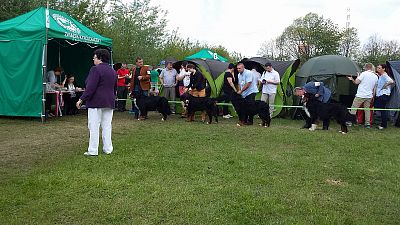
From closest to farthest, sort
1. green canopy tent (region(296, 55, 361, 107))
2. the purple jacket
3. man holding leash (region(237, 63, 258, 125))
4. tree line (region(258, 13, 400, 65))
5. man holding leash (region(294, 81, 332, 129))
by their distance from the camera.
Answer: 1. the purple jacket
2. man holding leash (region(294, 81, 332, 129))
3. man holding leash (region(237, 63, 258, 125))
4. green canopy tent (region(296, 55, 361, 107))
5. tree line (region(258, 13, 400, 65))

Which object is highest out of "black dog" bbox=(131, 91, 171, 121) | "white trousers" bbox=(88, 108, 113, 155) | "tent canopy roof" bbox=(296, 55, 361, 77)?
"tent canopy roof" bbox=(296, 55, 361, 77)

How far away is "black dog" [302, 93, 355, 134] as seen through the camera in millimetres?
9805

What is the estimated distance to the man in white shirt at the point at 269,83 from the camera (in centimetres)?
1152

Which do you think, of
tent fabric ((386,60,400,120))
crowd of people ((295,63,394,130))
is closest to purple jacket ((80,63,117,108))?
crowd of people ((295,63,394,130))

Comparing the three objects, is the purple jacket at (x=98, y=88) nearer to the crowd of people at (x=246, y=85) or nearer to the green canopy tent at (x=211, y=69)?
the crowd of people at (x=246, y=85)

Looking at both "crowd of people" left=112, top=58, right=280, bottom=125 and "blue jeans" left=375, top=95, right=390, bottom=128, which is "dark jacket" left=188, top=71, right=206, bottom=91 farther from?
"blue jeans" left=375, top=95, right=390, bottom=128

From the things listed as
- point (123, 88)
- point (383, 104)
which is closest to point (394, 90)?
point (383, 104)

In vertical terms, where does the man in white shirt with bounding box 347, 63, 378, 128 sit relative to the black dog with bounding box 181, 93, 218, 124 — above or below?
above

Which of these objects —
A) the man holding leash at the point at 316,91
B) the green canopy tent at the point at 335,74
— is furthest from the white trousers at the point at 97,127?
the green canopy tent at the point at 335,74

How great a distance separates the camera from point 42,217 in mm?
3930

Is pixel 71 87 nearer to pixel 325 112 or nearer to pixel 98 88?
pixel 98 88

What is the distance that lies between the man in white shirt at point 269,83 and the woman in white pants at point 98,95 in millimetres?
5757

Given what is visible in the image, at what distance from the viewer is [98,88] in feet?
21.5

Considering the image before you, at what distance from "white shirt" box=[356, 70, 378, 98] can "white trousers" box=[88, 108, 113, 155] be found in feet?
22.8
